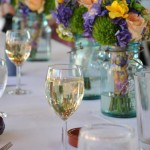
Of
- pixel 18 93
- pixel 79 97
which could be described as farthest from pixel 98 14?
pixel 18 93

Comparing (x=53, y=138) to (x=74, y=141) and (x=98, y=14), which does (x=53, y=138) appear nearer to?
(x=74, y=141)

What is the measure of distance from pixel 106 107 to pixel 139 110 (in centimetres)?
23

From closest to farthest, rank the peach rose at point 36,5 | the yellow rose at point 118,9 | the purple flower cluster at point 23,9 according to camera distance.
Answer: the yellow rose at point 118,9
the peach rose at point 36,5
the purple flower cluster at point 23,9

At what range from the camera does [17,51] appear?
1322 mm

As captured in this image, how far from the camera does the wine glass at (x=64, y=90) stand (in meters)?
0.80

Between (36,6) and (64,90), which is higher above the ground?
(36,6)

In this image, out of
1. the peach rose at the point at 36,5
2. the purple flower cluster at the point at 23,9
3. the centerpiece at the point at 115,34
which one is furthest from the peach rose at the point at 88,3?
the purple flower cluster at the point at 23,9

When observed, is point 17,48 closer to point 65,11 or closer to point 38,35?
point 65,11

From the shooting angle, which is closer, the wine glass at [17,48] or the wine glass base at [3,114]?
the wine glass base at [3,114]

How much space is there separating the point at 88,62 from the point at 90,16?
349 mm

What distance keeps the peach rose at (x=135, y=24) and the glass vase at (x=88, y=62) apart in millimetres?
277

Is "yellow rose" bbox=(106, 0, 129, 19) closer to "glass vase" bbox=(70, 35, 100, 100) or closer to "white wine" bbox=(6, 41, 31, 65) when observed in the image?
"glass vase" bbox=(70, 35, 100, 100)

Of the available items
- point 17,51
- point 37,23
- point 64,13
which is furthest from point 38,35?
point 64,13

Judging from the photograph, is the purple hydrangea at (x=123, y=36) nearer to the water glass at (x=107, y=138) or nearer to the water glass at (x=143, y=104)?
the water glass at (x=143, y=104)
